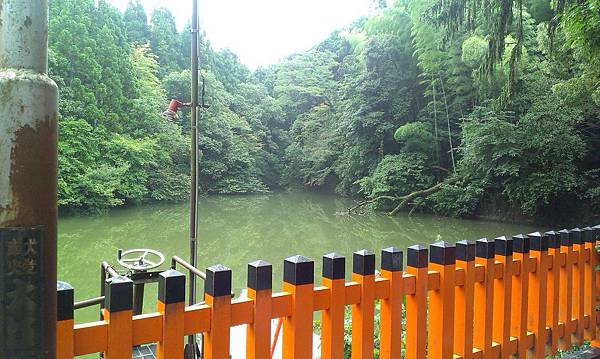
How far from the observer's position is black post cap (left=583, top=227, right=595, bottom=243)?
2152 millimetres

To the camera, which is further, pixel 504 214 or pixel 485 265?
pixel 504 214

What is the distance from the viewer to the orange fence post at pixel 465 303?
166cm

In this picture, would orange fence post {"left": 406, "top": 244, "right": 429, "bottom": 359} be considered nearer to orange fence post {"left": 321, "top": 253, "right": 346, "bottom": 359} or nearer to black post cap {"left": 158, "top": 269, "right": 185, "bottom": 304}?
orange fence post {"left": 321, "top": 253, "right": 346, "bottom": 359}

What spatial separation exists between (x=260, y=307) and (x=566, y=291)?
1.56 m

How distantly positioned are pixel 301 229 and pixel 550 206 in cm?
645

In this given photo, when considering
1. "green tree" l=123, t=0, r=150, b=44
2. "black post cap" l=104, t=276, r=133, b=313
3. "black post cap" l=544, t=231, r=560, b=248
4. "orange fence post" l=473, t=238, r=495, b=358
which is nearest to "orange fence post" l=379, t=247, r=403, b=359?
"orange fence post" l=473, t=238, r=495, b=358

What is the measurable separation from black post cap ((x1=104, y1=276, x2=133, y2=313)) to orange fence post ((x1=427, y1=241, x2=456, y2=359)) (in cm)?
100

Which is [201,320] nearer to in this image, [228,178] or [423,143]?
[423,143]

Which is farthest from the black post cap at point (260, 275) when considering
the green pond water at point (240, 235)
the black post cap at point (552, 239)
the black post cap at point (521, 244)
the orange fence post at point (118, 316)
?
the green pond water at point (240, 235)

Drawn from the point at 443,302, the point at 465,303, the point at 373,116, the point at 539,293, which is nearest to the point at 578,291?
the point at 539,293

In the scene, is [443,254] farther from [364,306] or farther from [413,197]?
[413,197]

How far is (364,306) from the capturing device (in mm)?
1416

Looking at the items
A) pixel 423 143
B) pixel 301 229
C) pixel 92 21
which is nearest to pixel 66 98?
A: pixel 92 21

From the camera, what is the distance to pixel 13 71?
0.66 metres
